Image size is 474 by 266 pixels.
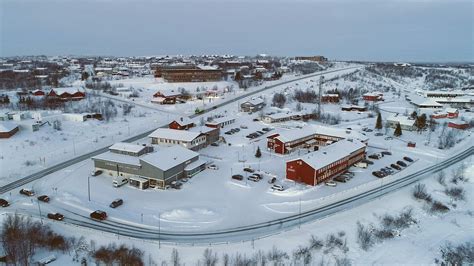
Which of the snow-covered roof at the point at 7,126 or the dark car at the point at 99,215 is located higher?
the snow-covered roof at the point at 7,126

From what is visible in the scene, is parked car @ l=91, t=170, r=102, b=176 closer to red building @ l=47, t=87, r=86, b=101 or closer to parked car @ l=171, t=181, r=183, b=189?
parked car @ l=171, t=181, r=183, b=189

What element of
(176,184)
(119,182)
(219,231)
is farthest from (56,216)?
(219,231)

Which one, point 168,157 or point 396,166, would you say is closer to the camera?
point 168,157

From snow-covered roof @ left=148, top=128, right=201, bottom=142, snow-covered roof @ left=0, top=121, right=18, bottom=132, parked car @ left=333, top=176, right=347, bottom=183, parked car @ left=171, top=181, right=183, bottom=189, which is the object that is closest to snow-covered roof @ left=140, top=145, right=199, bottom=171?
parked car @ left=171, top=181, right=183, bottom=189

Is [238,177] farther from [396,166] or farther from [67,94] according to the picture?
[67,94]

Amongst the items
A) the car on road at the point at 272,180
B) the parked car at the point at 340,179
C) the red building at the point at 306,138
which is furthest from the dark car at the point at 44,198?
the parked car at the point at 340,179

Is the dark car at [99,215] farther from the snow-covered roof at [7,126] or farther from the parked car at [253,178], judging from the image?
the snow-covered roof at [7,126]
